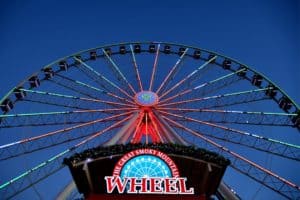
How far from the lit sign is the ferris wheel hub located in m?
9.03

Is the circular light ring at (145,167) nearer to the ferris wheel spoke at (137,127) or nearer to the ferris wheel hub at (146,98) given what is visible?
the ferris wheel spoke at (137,127)

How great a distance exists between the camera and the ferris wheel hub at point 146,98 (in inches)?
1177

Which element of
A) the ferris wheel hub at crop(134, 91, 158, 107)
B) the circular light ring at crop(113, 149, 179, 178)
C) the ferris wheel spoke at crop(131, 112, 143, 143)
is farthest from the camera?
the ferris wheel hub at crop(134, 91, 158, 107)

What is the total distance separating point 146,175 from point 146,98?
34.3ft

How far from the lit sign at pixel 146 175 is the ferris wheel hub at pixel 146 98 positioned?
903 centimetres

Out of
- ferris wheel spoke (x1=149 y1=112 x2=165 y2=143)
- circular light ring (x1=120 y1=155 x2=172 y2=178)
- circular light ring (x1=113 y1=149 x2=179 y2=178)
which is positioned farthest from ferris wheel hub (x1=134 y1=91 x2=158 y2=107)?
circular light ring (x1=120 y1=155 x2=172 y2=178)

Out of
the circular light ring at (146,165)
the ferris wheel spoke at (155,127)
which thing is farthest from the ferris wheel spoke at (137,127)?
the circular light ring at (146,165)

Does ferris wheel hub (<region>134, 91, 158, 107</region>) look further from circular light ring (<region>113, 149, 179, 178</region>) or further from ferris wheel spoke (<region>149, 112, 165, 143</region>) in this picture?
circular light ring (<region>113, 149, 179, 178</region>)

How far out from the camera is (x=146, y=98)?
30.3m

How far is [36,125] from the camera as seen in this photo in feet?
91.3

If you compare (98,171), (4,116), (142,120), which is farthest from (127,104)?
(98,171)

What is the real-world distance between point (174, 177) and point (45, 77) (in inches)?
612

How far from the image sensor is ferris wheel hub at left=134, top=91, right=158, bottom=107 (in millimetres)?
29906

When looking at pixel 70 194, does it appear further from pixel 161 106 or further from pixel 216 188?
pixel 161 106
